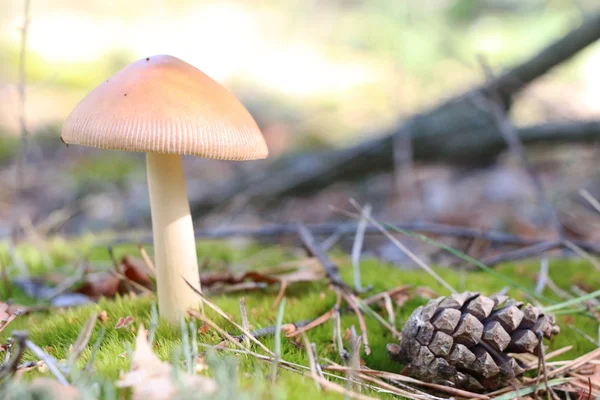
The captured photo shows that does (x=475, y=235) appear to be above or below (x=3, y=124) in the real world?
below

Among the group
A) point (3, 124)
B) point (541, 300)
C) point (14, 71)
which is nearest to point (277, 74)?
point (14, 71)

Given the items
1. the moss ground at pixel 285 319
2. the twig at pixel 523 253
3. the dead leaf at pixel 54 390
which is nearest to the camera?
the dead leaf at pixel 54 390

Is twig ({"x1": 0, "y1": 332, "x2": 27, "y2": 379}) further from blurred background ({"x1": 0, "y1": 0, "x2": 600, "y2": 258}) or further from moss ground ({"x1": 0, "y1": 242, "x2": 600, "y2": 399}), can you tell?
blurred background ({"x1": 0, "y1": 0, "x2": 600, "y2": 258})

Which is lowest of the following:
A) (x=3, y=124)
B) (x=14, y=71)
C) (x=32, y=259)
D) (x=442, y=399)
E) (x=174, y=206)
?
(x=442, y=399)

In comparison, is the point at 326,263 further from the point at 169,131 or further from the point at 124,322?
the point at 169,131

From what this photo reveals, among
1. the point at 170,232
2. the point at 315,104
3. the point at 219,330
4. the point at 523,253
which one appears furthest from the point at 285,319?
the point at 315,104

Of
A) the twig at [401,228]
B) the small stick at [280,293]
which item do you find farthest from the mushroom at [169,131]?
the twig at [401,228]

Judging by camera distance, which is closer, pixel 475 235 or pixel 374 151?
pixel 475 235

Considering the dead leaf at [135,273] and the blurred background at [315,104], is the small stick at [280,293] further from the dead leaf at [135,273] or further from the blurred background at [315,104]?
the blurred background at [315,104]

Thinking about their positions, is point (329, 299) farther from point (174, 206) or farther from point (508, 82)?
point (508, 82)
